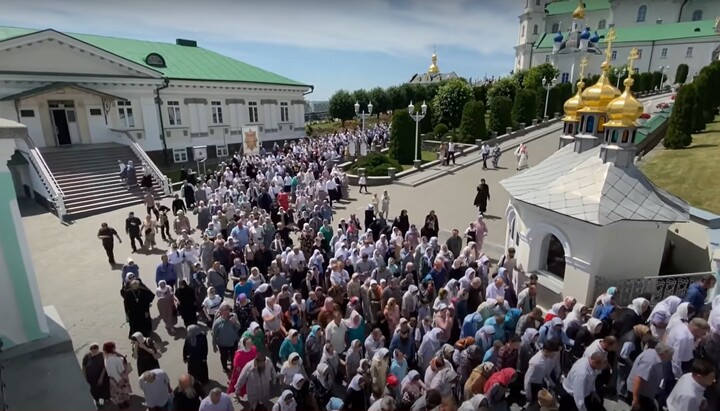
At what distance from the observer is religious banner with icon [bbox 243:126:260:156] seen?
24.5 metres

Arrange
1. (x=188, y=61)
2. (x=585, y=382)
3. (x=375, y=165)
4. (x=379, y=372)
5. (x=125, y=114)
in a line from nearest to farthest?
(x=585, y=382) < (x=379, y=372) < (x=375, y=165) < (x=125, y=114) < (x=188, y=61)

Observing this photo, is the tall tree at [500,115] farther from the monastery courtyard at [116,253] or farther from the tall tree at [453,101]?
the monastery courtyard at [116,253]

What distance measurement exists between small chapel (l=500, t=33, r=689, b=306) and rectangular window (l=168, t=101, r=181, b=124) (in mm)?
25334

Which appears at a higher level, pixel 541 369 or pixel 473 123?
pixel 473 123

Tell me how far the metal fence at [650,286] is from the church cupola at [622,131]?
2.69m

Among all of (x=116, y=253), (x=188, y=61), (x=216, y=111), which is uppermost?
(x=188, y=61)

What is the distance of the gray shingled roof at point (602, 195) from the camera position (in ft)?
28.6

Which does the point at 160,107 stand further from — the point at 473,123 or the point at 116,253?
the point at 473,123

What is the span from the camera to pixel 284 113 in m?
36.1

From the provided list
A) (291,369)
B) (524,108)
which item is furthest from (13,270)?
(524,108)

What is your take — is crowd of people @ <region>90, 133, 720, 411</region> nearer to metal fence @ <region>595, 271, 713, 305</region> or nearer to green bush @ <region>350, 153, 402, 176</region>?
metal fence @ <region>595, 271, 713, 305</region>

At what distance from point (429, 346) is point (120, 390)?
4.80m

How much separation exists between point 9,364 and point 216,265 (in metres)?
3.71

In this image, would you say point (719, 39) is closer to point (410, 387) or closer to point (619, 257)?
point (619, 257)
